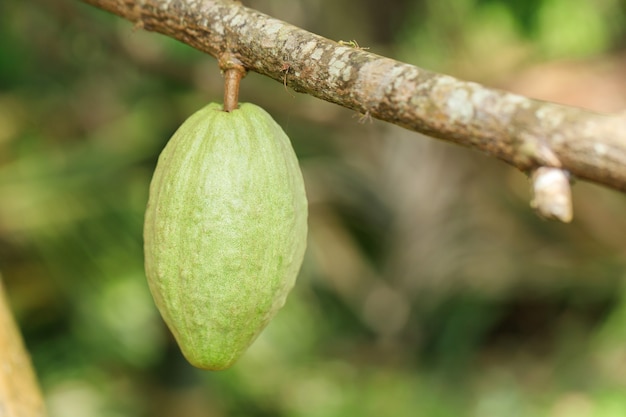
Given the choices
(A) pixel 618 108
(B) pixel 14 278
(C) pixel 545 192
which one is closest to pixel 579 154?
(C) pixel 545 192

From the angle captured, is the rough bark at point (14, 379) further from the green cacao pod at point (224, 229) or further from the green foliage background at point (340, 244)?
the green foliage background at point (340, 244)

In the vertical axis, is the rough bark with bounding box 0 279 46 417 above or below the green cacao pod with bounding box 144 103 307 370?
below

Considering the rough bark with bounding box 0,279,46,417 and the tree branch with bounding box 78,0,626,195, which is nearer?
the tree branch with bounding box 78,0,626,195

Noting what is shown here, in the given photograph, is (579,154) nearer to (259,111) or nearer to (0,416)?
(259,111)

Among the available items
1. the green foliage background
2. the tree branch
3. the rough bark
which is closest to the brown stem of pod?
the tree branch

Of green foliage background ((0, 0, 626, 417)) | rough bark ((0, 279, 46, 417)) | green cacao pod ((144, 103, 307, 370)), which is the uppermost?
green foliage background ((0, 0, 626, 417))

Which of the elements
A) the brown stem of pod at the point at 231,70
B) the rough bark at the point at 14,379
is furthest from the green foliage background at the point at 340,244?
the brown stem of pod at the point at 231,70

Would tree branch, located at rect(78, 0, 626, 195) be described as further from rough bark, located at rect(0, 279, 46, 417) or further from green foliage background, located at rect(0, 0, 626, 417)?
green foliage background, located at rect(0, 0, 626, 417)

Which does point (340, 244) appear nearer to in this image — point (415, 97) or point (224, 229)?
point (224, 229)
